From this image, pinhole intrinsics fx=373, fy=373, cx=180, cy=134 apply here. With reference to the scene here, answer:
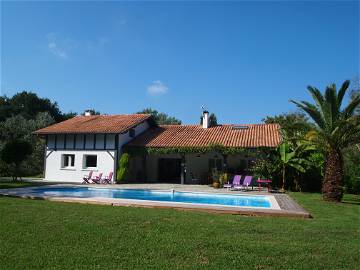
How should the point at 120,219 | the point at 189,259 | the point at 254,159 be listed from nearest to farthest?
the point at 189,259 < the point at 120,219 < the point at 254,159

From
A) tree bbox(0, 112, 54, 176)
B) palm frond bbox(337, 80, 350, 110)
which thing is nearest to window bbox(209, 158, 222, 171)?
palm frond bbox(337, 80, 350, 110)

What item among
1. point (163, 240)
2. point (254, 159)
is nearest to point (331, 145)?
point (254, 159)

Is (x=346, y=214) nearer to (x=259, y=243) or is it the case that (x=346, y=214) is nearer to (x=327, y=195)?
(x=327, y=195)

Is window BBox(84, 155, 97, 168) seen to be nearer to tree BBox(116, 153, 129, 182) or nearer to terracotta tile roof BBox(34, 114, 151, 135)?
terracotta tile roof BBox(34, 114, 151, 135)

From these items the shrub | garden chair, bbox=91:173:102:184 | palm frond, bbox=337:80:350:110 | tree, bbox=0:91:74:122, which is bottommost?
garden chair, bbox=91:173:102:184

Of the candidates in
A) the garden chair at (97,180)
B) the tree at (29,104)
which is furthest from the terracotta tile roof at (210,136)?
the tree at (29,104)

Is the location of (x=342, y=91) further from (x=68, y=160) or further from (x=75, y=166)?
(x=68, y=160)

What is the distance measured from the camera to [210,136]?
2958 cm

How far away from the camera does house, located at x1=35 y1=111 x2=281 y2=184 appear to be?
27719 mm

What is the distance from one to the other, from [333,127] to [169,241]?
1238cm

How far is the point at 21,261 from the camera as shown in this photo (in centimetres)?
597

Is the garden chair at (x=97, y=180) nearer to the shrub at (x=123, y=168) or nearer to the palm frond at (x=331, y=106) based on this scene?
the shrub at (x=123, y=168)

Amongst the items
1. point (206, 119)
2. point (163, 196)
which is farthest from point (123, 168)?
point (206, 119)

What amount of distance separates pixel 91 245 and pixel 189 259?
6.43 ft
